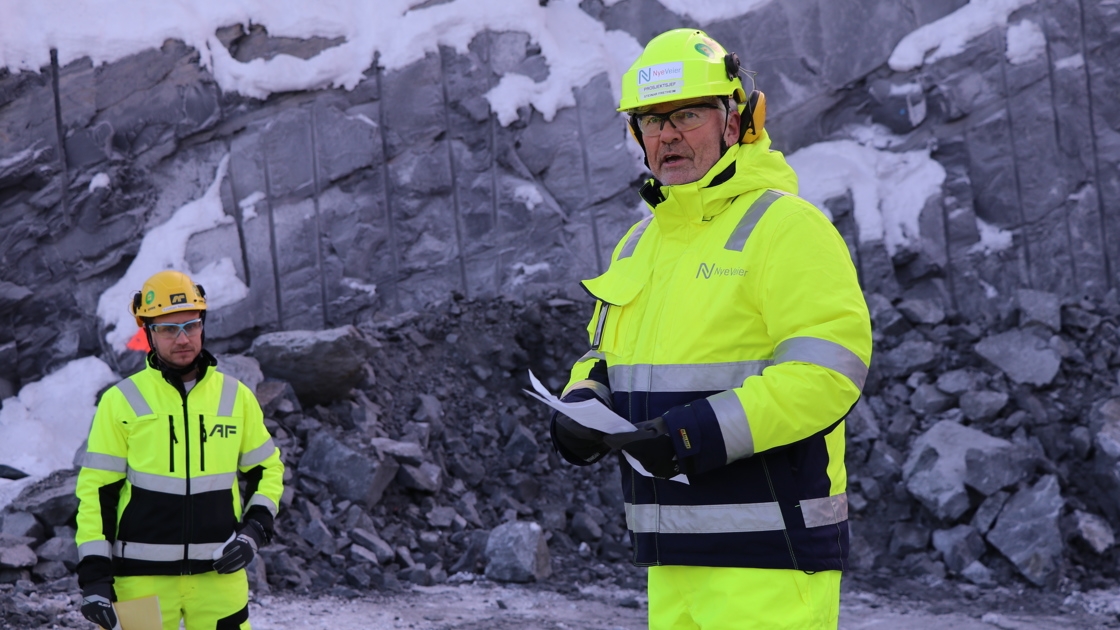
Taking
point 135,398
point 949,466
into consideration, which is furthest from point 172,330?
point 949,466

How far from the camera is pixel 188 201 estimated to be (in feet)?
29.7

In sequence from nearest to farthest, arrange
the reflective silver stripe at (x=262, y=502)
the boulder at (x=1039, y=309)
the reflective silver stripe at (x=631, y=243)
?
the reflective silver stripe at (x=631, y=243)
the reflective silver stripe at (x=262, y=502)
the boulder at (x=1039, y=309)

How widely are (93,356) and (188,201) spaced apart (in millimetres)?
1721

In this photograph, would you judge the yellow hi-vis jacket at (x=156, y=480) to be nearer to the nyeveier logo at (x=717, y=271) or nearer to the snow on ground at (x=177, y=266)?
the nyeveier logo at (x=717, y=271)

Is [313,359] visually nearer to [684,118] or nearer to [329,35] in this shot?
[329,35]

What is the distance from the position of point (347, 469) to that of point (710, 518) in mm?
5750

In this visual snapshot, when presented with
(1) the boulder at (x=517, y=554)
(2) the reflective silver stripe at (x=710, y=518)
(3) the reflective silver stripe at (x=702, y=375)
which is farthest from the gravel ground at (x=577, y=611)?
(3) the reflective silver stripe at (x=702, y=375)

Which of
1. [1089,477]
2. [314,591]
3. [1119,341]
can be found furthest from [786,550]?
[1119,341]

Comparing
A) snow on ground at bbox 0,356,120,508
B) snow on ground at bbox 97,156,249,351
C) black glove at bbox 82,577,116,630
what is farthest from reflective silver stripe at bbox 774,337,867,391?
snow on ground at bbox 97,156,249,351

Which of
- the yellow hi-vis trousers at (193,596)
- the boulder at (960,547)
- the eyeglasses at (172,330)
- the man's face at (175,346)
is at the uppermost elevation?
the eyeglasses at (172,330)

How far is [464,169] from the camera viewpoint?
10055mm

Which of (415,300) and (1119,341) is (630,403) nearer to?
(415,300)

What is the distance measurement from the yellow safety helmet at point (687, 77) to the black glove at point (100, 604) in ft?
8.37

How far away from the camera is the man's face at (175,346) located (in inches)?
143
